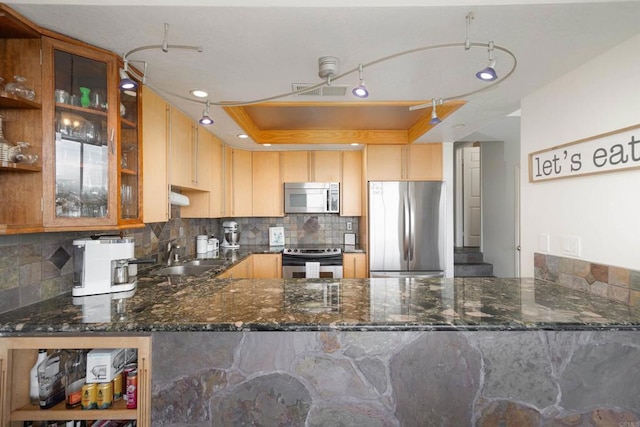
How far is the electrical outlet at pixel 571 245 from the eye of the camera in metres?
1.70

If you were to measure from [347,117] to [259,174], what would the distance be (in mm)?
1526

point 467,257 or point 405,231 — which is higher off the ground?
point 405,231

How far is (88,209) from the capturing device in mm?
1527

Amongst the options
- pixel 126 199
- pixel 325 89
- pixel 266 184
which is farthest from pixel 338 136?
pixel 126 199

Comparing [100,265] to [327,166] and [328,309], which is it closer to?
[328,309]

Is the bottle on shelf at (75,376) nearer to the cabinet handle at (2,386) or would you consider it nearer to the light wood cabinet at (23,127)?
the cabinet handle at (2,386)

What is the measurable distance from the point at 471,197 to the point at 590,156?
401 cm

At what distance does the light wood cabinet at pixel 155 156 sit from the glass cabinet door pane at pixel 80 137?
1.15ft

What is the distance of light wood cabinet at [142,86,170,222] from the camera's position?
196 centimetres

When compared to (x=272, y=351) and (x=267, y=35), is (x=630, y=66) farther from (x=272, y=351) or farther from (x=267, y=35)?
(x=272, y=351)

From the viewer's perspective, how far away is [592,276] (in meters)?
1.60

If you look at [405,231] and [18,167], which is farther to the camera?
[405,231]

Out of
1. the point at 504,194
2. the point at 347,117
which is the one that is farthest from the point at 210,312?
the point at 504,194

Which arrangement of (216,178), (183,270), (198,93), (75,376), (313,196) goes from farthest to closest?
1. (313,196)
2. (216,178)
3. (183,270)
4. (198,93)
5. (75,376)
